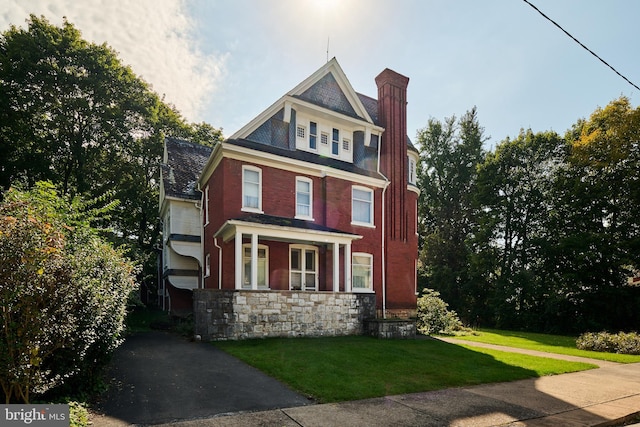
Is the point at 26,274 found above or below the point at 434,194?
below

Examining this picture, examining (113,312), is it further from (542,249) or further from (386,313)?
(542,249)

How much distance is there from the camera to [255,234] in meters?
14.2

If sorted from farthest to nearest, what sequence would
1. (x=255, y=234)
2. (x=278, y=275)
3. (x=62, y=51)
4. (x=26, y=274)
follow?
(x=62, y=51), (x=278, y=275), (x=255, y=234), (x=26, y=274)

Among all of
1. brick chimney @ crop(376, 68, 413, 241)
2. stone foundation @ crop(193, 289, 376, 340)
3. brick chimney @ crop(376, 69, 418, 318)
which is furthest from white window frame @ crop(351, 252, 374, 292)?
stone foundation @ crop(193, 289, 376, 340)

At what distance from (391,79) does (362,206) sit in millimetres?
7504

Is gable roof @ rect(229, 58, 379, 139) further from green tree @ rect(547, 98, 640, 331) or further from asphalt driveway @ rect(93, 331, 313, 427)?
green tree @ rect(547, 98, 640, 331)

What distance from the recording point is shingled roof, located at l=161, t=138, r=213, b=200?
795 inches

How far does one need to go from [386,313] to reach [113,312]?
1430 cm

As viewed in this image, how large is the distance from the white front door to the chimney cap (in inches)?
403

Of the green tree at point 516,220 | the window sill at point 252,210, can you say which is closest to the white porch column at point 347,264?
the window sill at point 252,210

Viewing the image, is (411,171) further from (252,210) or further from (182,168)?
(182,168)

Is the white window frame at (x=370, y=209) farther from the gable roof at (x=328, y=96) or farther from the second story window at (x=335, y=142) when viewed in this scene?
the gable roof at (x=328, y=96)

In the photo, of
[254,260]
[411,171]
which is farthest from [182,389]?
[411,171]

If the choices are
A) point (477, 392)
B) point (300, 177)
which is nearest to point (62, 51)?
point (300, 177)
